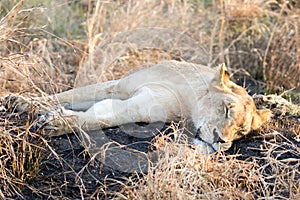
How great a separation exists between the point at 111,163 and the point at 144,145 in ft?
1.18

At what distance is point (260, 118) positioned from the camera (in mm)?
4051

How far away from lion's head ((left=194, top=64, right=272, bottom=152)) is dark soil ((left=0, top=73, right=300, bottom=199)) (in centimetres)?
10

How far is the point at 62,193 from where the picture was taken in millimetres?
3160

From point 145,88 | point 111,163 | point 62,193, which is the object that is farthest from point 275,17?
point 62,193

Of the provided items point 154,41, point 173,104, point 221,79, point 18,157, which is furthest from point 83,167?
point 154,41

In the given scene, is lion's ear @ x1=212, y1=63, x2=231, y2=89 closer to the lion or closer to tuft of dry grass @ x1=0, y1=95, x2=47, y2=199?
the lion

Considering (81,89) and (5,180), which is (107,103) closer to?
(81,89)

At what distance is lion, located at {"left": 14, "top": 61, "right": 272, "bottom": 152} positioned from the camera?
382cm

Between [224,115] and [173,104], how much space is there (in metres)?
0.38

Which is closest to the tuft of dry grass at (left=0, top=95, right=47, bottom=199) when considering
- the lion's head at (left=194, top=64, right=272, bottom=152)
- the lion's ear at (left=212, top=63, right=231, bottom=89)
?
the lion's head at (left=194, top=64, right=272, bottom=152)

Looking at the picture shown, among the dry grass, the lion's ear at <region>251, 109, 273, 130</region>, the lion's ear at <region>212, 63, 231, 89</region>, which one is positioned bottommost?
the dry grass

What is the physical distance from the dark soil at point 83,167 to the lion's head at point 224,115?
10 centimetres

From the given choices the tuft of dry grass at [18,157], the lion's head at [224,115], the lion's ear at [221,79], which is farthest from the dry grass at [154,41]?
the tuft of dry grass at [18,157]

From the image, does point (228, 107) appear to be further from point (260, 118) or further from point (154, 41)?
point (154, 41)
